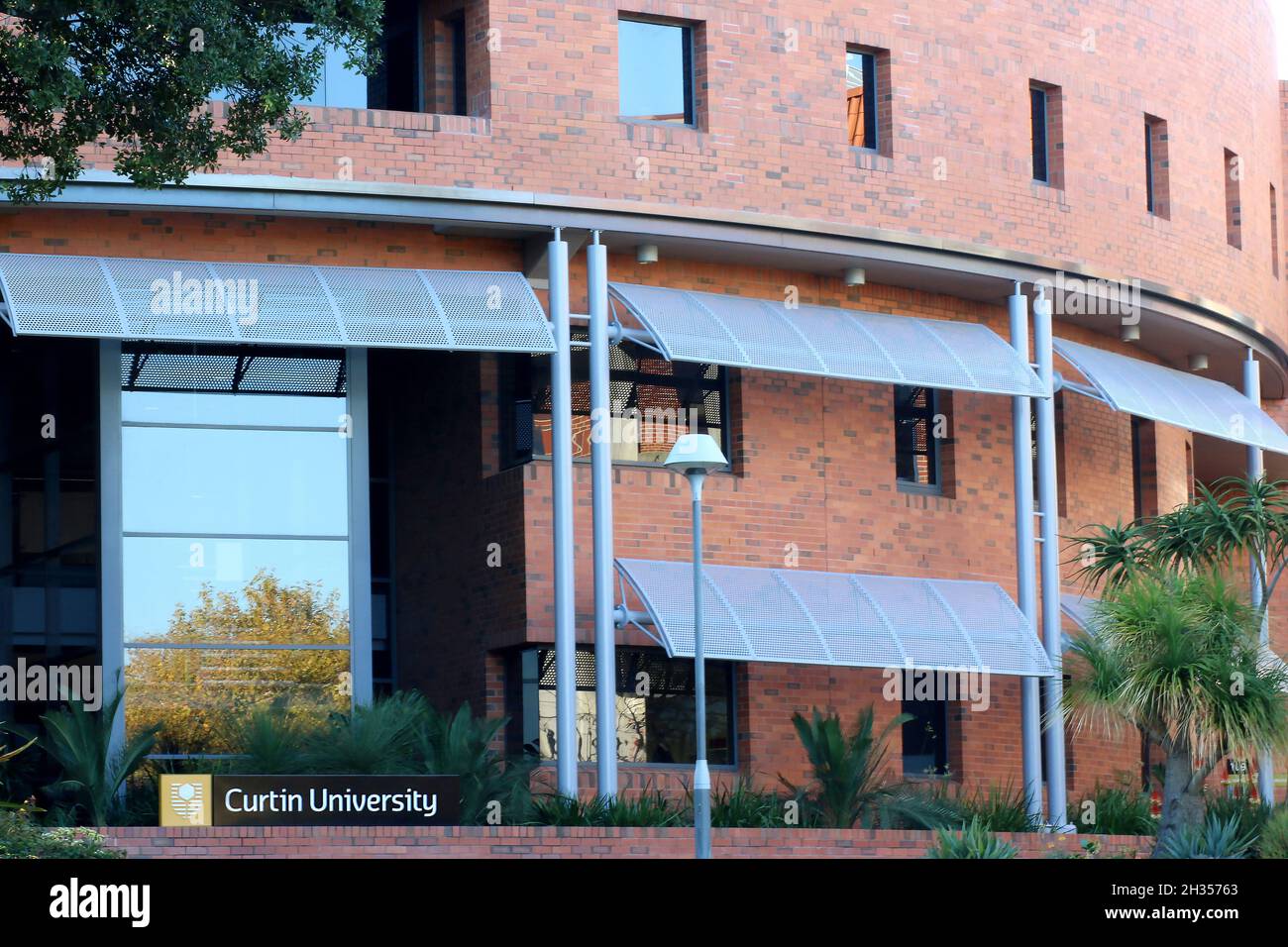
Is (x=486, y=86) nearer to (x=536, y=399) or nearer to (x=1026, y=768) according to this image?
(x=536, y=399)

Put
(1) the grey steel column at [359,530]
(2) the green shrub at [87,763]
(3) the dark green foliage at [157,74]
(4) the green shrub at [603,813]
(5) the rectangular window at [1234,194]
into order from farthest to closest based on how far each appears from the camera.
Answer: (5) the rectangular window at [1234,194]
(1) the grey steel column at [359,530]
(4) the green shrub at [603,813]
(2) the green shrub at [87,763]
(3) the dark green foliage at [157,74]

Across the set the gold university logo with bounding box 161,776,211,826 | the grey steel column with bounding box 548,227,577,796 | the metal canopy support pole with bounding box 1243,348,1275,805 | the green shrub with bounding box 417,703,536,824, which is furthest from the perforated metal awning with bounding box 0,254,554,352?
the metal canopy support pole with bounding box 1243,348,1275,805

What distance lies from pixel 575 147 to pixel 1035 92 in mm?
7236

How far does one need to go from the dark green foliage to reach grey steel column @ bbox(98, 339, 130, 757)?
453 centimetres

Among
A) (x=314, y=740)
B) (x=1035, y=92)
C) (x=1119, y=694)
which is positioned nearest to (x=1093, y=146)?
(x=1035, y=92)

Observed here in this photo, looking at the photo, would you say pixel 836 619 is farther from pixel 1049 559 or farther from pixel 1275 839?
pixel 1275 839

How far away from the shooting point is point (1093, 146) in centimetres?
2691

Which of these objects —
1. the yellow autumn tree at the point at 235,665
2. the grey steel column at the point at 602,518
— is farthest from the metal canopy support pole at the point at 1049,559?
the yellow autumn tree at the point at 235,665

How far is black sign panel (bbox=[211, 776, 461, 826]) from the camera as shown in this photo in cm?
1758

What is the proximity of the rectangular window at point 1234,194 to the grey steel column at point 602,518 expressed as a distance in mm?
12166

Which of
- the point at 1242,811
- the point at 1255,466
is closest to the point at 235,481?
the point at 1242,811

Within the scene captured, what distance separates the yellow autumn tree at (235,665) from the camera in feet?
70.5

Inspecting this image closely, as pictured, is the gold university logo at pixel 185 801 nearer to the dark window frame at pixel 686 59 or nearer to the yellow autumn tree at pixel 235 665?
the yellow autumn tree at pixel 235 665

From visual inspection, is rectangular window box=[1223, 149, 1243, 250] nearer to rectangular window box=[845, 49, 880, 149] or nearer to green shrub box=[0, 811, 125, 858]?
rectangular window box=[845, 49, 880, 149]
